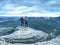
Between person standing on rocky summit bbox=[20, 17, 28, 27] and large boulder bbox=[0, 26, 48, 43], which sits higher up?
person standing on rocky summit bbox=[20, 17, 28, 27]

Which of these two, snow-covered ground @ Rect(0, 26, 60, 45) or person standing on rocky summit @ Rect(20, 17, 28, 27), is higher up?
person standing on rocky summit @ Rect(20, 17, 28, 27)

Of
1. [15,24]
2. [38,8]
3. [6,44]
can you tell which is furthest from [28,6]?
[6,44]

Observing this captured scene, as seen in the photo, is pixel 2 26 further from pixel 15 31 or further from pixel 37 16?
pixel 37 16

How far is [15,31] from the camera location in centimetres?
352

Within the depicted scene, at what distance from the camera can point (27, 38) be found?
11.4 feet

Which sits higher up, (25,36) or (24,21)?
(24,21)

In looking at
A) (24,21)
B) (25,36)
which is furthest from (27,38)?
(24,21)

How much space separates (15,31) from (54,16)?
0.89 meters

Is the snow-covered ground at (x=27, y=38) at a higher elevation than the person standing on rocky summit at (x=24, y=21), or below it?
below

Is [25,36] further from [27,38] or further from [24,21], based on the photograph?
Answer: [24,21]

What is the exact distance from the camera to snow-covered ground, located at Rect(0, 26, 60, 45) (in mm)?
3434

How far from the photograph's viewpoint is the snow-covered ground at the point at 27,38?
3.43 meters

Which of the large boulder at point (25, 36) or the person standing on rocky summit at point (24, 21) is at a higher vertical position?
the person standing on rocky summit at point (24, 21)

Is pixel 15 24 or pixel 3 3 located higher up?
pixel 3 3
